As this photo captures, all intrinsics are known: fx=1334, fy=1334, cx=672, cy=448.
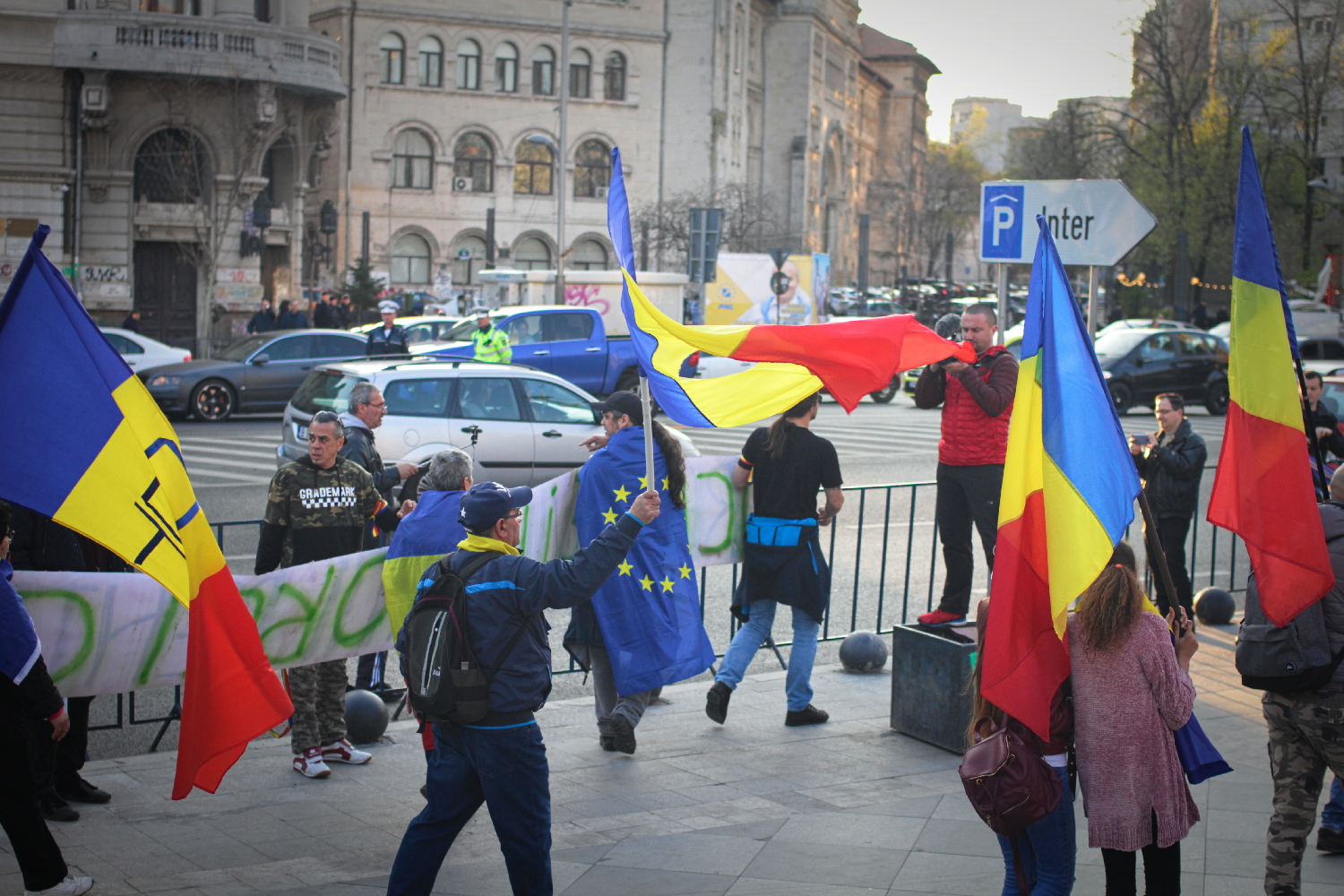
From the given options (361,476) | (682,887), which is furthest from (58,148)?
(682,887)

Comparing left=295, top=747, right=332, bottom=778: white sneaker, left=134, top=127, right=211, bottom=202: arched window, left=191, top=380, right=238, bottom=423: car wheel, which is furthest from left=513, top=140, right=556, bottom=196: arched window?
left=295, top=747, right=332, bottom=778: white sneaker

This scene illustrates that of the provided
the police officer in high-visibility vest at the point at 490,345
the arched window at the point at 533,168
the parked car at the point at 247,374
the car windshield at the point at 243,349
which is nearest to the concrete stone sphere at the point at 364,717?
the police officer in high-visibility vest at the point at 490,345

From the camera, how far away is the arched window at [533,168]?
5741cm

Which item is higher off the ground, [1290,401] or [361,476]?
[1290,401]

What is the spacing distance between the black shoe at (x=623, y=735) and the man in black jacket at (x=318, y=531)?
122 centimetres

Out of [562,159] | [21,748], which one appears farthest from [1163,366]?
[21,748]

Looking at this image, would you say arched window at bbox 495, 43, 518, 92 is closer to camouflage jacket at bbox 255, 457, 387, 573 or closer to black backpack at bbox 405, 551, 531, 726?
camouflage jacket at bbox 255, 457, 387, 573

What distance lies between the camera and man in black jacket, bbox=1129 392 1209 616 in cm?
908

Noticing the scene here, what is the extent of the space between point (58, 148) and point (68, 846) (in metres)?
34.2

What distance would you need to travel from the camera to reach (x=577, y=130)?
190 ft

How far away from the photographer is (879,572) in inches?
458

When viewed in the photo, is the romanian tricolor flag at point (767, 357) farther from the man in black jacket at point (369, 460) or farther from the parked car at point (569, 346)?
the parked car at point (569, 346)

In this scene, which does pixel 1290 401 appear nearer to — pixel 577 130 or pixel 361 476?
pixel 361 476

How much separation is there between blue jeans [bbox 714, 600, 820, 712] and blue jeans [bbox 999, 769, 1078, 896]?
3.15 meters
